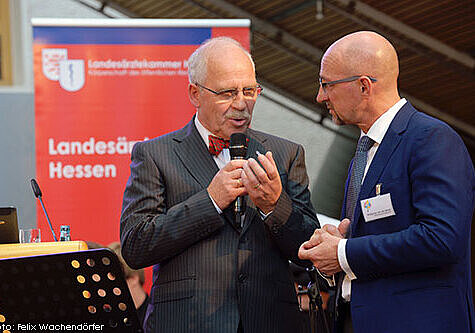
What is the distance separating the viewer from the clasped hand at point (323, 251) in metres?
2.20

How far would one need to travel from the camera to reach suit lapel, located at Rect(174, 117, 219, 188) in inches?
101

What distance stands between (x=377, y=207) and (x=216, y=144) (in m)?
0.73

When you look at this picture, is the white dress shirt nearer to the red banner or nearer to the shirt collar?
the shirt collar

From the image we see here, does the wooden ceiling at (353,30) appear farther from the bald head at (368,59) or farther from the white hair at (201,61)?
the bald head at (368,59)

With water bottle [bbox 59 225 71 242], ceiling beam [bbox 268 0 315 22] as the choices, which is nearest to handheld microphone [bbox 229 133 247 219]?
water bottle [bbox 59 225 71 242]

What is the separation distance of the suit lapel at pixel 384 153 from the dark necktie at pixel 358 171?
81 millimetres

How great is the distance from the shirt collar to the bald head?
0.24ft

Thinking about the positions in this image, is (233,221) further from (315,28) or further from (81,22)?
(315,28)

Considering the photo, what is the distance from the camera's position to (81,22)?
175 inches

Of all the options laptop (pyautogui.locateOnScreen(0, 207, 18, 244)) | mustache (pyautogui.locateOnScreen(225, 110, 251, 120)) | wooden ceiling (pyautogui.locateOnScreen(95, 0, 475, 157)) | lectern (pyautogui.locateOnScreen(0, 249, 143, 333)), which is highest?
wooden ceiling (pyautogui.locateOnScreen(95, 0, 475, 157))

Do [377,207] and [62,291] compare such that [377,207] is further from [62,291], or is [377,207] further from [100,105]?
[100,105]

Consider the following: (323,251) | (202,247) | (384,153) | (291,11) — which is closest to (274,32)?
(291,11)

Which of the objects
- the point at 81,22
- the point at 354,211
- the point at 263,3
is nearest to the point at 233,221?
the point at 354,211

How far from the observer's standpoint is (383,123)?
7.56 feet
